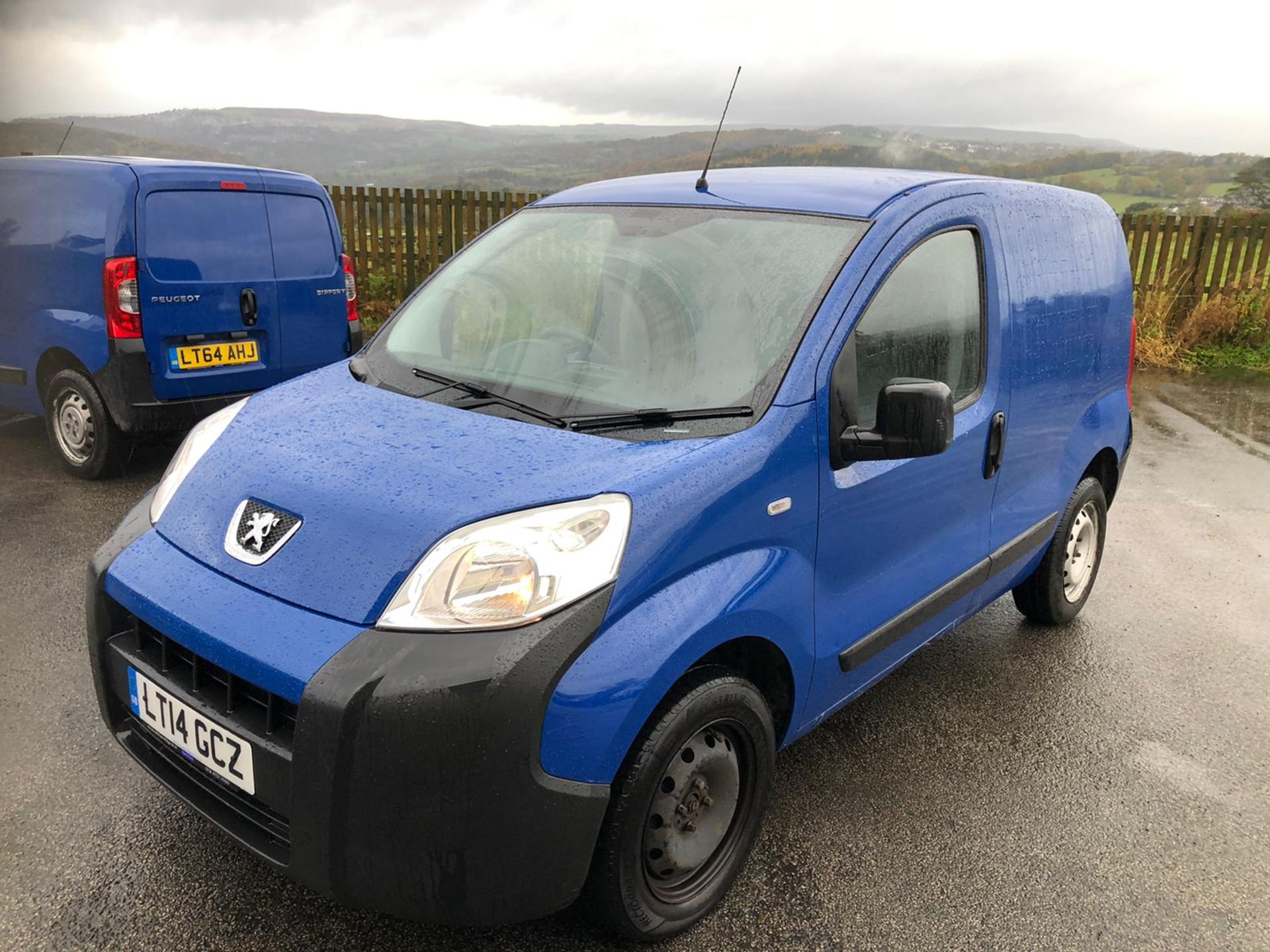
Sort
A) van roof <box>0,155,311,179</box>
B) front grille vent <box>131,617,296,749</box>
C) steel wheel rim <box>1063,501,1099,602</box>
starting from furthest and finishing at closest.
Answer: van roof <box>0,155,311,179</box> < steel wheel rim <box>1063,501,1099,602</box> < front grille vent <box>131,617,296,749</box>

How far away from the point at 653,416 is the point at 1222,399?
28.9 feet

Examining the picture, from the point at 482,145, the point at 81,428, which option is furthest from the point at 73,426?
the point at 482,145

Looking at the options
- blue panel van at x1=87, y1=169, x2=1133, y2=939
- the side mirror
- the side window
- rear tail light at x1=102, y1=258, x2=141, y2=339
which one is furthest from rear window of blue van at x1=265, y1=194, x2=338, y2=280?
the side mirror

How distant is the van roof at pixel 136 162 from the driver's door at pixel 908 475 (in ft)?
14.0

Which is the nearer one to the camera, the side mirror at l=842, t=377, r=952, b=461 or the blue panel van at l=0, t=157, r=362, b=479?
the side mirror at l=842, t=377, r=952, b=461

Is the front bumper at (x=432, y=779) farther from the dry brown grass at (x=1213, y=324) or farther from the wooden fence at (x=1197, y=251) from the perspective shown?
the wooden fence at (x=1197, y=251)

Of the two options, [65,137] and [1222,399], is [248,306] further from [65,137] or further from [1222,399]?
[1222,399]

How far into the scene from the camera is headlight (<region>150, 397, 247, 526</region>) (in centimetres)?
235

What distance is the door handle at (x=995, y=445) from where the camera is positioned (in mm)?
2967

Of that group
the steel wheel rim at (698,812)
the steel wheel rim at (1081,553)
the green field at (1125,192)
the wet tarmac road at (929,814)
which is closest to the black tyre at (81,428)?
the wet tarmac road at (929,814)

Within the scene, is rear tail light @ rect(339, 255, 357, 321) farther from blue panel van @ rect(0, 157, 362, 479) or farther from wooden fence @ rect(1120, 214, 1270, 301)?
wooden fence @ rect(1120, 214, 1270, 301)

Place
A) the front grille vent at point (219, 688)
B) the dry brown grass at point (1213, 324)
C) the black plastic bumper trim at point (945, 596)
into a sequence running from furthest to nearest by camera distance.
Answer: the dry brown grass at point (1213, 324), the black plastic bumper trim at point (945, 596), the front grille vent at point (219, 688)

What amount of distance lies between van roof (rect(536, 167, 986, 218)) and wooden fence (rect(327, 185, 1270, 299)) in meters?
8.49

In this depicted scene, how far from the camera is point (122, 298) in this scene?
4977 millimetres
